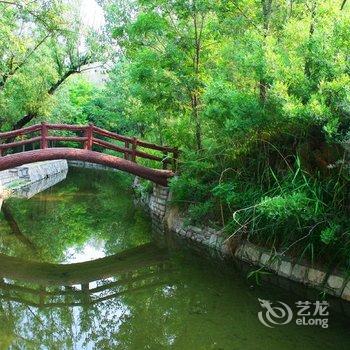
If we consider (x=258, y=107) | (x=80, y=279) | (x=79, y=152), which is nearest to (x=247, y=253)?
(x=258, y=107)

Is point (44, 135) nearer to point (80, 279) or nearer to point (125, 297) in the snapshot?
point (80, 279)

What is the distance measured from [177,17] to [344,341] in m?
8.15

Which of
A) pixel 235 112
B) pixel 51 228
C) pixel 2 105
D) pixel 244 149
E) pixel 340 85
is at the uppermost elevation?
pixel 340 85

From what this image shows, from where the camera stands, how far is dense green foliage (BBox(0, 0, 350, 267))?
612 centimetres

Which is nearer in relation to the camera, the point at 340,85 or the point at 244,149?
the point at 340,85

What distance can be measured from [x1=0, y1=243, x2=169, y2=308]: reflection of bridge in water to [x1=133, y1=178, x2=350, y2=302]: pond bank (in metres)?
1.00

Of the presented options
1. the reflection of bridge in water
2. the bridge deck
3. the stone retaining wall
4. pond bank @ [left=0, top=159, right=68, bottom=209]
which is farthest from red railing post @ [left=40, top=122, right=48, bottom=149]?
the stone retaining wall

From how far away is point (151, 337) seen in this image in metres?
5.17

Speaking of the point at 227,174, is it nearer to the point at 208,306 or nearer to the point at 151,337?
the point at 208,306

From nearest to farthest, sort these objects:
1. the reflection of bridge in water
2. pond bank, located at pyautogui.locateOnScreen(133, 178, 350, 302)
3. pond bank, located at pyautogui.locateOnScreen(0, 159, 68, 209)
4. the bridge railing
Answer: pond bank, located at pyautogui.locateOnScreen(133, 178, 350, 302), the reflection of bridge in water, the bridge railing, pond bank, located at pyautogui.locateOnScreen(0, 159, 68, 209)

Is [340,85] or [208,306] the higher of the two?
[340,85]

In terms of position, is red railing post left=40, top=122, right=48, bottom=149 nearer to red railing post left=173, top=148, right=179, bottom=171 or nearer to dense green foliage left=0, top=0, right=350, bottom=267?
dense green foliage left=0, top=0, right=350, bottom=267

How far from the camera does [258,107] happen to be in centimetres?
718

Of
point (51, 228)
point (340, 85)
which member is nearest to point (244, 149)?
point (340, 85)
